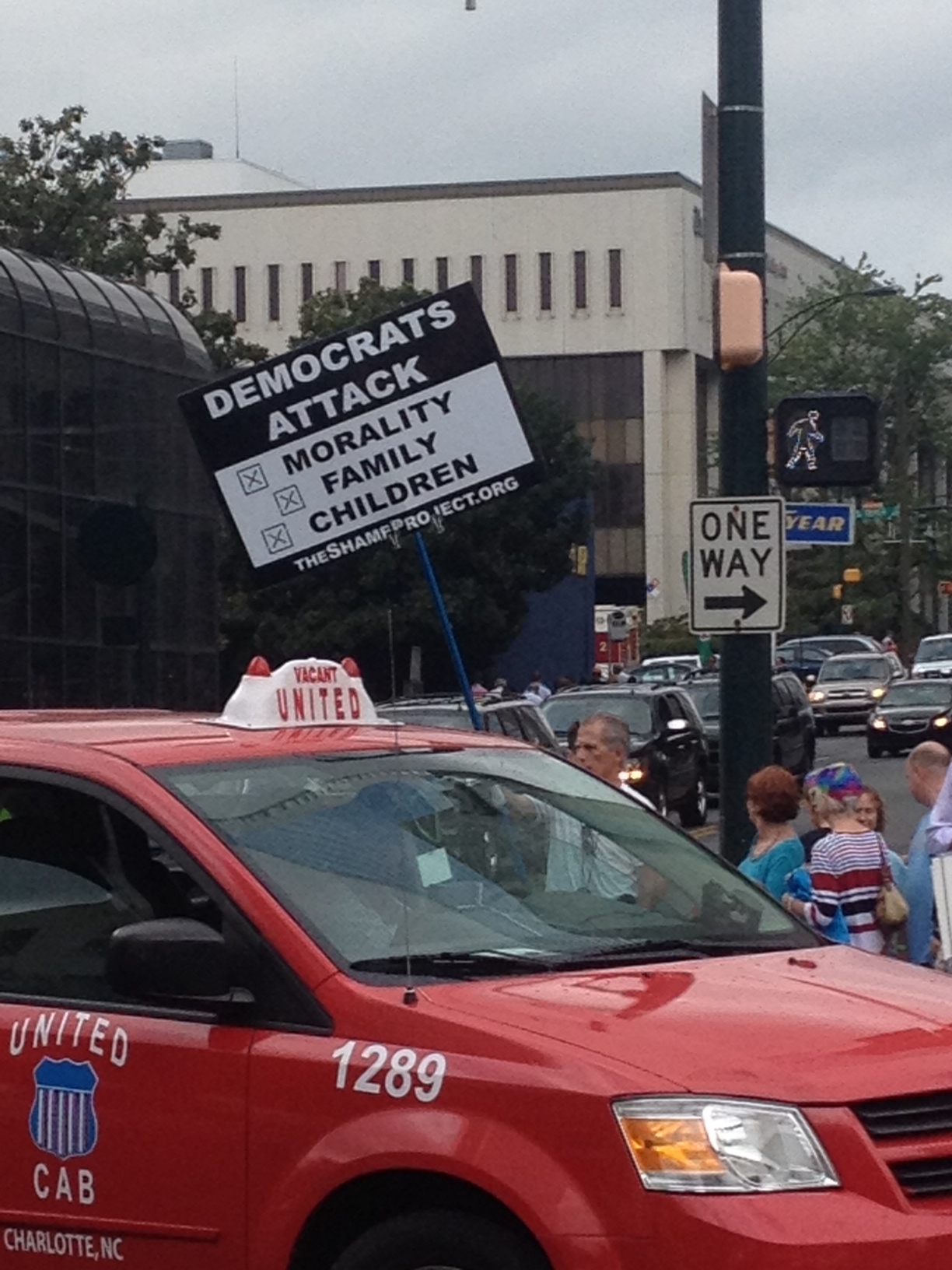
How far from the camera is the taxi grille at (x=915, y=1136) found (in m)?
4.69

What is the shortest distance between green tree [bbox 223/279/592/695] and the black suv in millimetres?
32951

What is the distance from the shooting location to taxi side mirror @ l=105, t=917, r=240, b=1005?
16.7ft

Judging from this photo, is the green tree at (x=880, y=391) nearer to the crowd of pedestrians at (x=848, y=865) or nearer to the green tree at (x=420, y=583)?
the green tree at (x=420, y=583)

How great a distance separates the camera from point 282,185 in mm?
110188

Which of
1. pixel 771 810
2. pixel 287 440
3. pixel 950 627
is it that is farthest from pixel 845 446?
pixel 950 627

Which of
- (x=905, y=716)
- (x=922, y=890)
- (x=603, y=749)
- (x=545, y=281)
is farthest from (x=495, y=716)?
(x=545, y=281)

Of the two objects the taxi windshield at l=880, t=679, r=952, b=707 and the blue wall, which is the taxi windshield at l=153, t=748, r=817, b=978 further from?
the blue wall

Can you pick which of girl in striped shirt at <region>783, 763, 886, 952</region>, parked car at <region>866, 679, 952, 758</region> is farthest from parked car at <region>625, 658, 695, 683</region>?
girl in striped shirt at <region>783, 763, 886, 952</region>

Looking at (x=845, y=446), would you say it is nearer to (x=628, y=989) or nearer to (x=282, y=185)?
(x=628, y=989)

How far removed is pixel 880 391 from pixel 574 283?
12.4 metres

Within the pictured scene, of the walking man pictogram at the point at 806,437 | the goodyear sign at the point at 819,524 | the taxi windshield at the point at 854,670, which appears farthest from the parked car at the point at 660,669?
the walking man pictogram at the point at 806,437

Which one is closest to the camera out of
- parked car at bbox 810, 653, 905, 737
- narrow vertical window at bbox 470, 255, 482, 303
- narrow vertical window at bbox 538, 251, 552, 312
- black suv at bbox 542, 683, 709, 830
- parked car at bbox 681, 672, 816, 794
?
black suv at bbox 542, 683, 709, 830

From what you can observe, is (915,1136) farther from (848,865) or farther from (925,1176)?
(848,865)

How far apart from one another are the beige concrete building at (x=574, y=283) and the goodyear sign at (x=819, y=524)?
73.4m
